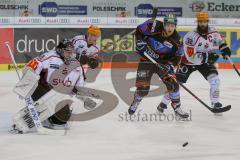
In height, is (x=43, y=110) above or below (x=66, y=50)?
below

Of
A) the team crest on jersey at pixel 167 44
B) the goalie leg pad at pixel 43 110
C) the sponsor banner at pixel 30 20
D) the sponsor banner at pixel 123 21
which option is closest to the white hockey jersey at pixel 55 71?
the goalie leg pad at pixel 43 110

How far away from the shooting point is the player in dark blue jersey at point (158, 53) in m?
8.09

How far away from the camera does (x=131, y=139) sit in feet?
22.4

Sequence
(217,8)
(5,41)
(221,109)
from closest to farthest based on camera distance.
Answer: (221,109) < (5,41) < (217,8)

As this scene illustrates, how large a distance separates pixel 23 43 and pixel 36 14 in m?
1.34

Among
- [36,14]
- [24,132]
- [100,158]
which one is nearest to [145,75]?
[24,132]

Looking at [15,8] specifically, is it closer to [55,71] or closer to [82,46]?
[82,46]

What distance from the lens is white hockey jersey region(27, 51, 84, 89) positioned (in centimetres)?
680

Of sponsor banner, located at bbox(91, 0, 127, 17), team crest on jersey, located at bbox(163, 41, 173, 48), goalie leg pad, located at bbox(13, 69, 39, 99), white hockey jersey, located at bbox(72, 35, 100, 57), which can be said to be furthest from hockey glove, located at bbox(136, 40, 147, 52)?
sponsor banner, located at bbox(91, 0, 127, 17)

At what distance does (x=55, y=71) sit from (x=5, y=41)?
6481mm

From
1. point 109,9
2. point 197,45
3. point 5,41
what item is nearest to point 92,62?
point 197,45

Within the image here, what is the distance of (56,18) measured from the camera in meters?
13.9

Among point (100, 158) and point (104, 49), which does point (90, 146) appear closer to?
point (100, 158)

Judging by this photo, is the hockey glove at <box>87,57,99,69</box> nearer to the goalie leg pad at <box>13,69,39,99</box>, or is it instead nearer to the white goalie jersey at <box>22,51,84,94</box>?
the white goalie jersey at <box>22,51,84,94</box>
